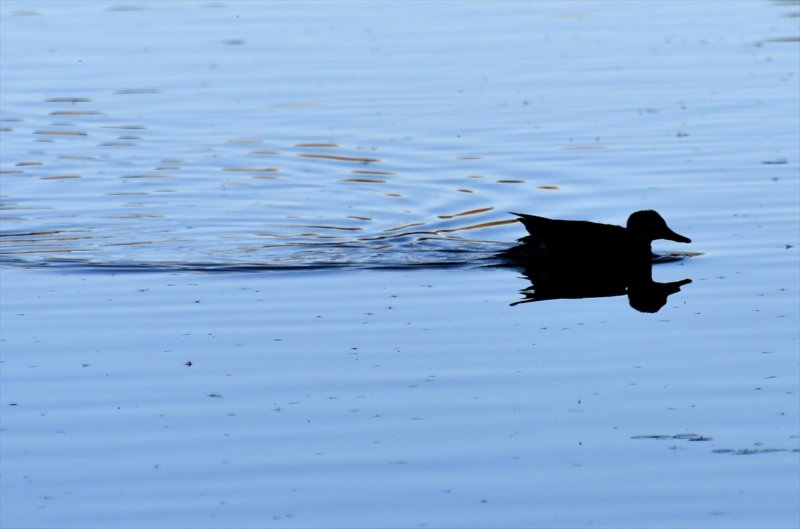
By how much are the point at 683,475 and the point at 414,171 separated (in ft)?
Result: 32.0

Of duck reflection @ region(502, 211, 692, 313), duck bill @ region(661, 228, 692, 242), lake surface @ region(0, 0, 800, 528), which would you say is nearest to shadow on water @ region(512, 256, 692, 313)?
duck reflection @ region(502, 211, 692, 313)

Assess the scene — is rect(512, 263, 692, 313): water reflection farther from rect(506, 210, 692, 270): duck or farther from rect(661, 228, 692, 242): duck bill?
rect(661, 228, 692, 242): duck bill

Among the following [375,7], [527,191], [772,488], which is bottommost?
[772,488]

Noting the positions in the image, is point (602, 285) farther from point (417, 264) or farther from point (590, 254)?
point (417, 264)

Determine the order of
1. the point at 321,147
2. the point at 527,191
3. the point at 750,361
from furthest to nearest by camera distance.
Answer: the point at 321,147 < the point at 527,191 < the point at 750,361

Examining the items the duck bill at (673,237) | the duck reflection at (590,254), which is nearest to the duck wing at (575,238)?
the duck reflection at (590,254)

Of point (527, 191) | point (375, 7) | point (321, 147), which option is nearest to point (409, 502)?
point (527, 191)

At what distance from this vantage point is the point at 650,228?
14266 millimetres

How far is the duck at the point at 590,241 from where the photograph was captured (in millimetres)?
14078

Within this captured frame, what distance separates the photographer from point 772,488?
8.38m

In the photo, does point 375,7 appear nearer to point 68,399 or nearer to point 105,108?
point 105,108

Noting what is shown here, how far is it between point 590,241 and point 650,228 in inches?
23.0

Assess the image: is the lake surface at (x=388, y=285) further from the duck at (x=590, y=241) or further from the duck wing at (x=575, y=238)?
the duck wing at (x=575, y=238)

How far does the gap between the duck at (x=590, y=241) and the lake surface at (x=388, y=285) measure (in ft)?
0.99
